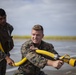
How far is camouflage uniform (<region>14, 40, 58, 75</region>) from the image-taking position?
2.29 metres

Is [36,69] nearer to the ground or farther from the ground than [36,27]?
nearer to the ground

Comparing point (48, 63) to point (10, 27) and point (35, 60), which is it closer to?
point (35, 60)

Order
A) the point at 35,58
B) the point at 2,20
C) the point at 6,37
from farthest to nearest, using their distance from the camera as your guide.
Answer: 1. the point at 6,37
2. the point at 2,20
3. the point at 35,58

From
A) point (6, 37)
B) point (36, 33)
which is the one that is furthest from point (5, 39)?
point (36, 33)

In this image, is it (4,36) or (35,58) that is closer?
(35,58)

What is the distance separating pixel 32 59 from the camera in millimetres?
2344

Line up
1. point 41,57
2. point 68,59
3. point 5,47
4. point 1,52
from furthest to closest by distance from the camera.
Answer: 1. point 5,47
2. point 1,52
3. point 41,57
4. point 68,59

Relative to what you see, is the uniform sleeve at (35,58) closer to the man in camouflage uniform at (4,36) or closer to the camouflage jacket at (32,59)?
the camouflage jacket at (32,59)

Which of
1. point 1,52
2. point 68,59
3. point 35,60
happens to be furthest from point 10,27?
point 68,59

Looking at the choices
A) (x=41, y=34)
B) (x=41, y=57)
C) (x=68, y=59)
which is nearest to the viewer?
(x=68, y=59)

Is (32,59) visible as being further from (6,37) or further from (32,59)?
(6,37)

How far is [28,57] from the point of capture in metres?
2.38

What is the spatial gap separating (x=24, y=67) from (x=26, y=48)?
22 cm

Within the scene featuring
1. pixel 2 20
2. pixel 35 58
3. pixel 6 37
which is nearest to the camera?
pixel 35 58
